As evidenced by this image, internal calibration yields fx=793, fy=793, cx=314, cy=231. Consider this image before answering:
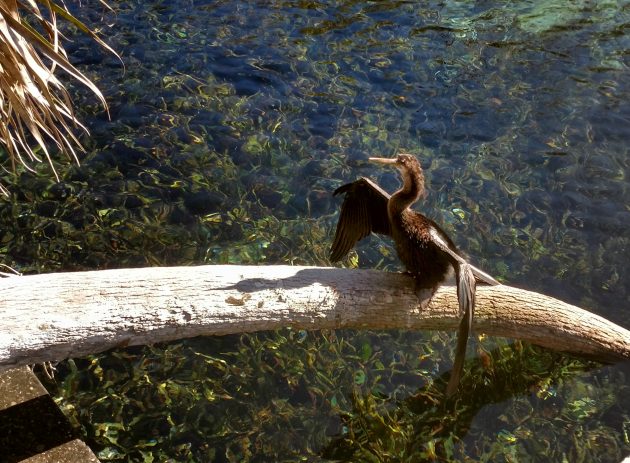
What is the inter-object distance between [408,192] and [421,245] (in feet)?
0.94

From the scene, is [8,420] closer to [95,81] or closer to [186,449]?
[186,449]

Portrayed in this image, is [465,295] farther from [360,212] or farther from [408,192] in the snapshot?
[360,212]

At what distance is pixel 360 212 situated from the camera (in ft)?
15.2

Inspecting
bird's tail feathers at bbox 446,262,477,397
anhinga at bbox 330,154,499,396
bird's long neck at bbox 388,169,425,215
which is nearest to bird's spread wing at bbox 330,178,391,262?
anhinga at bbox 330,154,499,396

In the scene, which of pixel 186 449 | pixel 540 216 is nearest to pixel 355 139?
pixel 540 216

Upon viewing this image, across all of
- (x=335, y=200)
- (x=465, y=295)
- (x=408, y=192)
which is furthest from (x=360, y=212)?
(x=335, y=200)

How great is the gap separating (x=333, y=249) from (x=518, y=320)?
115cm

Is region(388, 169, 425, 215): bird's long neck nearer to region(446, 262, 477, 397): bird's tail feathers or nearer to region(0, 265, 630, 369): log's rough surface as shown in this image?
region(0, 265, 630, 369): log's rough surface

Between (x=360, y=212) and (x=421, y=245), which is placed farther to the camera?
(x=360, y=212)

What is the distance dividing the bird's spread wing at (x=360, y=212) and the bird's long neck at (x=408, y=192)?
210 millimetres

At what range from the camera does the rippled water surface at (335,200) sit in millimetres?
4660

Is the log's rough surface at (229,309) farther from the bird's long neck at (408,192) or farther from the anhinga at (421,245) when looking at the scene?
the bird's long neck at (408,192)

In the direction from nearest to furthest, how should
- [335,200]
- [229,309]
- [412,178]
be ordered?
[229,309] < [412,178] < [335,200]

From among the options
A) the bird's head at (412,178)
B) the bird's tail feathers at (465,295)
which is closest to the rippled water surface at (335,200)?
the bird's tail feathers at (465,295)
